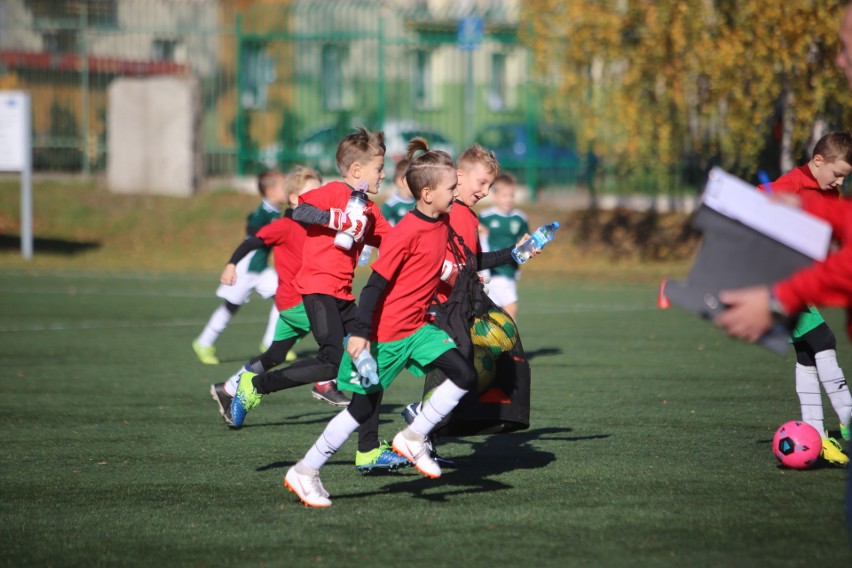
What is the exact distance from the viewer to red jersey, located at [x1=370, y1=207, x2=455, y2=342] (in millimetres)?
6332

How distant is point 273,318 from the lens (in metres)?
11.9

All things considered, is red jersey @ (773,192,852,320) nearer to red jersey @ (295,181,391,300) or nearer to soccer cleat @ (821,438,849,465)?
soccer cleat @ (821,438,849,465)

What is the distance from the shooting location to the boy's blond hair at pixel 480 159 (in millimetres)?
7383

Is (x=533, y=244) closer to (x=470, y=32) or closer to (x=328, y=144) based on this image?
(x=470, y=32)

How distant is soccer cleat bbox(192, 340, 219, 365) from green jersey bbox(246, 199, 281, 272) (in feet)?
3.08

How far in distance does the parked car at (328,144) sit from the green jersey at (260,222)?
14.9 metres

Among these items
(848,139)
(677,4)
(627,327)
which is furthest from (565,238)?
(848,139)

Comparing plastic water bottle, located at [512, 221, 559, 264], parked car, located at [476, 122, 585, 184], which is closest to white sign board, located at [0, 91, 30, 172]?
parked car, located at [476, 122, 585, 184]

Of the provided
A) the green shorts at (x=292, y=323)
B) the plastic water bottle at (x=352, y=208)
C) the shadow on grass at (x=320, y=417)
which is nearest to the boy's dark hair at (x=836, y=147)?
the plastic water bottle at (x=352, y=208)

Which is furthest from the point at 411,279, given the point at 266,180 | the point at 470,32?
the point at 470,32

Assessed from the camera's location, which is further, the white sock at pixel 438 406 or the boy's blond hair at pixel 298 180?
the boy's blond hair at pixel 298 180

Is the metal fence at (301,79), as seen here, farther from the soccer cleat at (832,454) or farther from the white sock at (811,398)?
the soccer cleat at (832,454)

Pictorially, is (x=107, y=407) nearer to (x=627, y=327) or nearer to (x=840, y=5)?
(x=627, y=327)

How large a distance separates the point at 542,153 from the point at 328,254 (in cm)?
1938
